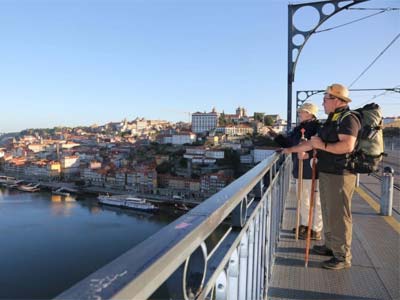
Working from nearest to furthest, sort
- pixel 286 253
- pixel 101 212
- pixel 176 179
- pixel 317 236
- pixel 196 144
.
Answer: pixel 286 253, pixel 317 236, pixel 101 212, pixel 176 179, pixel 196 144

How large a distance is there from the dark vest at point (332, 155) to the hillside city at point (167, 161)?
35.5 meters

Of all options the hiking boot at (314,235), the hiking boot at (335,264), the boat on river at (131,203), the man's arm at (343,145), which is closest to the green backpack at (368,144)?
the man's arm at (343,145)

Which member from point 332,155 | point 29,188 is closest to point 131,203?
point 29,188

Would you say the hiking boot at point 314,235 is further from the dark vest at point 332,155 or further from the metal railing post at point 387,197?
the metal railing post at point 387,197

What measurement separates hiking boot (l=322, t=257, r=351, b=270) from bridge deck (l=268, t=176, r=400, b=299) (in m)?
0.03

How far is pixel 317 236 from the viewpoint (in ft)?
9.96

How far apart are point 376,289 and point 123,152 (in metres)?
74.7

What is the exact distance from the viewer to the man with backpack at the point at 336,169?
2.07m

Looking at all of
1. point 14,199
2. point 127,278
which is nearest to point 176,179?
point 14,199

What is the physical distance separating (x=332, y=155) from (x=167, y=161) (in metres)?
59.2

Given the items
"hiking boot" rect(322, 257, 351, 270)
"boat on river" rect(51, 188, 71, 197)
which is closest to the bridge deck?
"hiking boot" rect(322, 257, 351, 270)

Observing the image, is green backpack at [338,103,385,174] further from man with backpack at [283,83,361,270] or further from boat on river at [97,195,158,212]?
boat on river at [97,195,158,212]

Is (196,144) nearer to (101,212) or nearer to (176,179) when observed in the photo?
(176,179)

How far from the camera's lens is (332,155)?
223 cm
